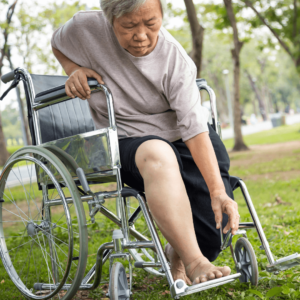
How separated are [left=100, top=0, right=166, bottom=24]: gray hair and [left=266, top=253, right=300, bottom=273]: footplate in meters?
1.24

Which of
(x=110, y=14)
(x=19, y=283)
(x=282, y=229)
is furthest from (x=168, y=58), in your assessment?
(x=282, y=229)

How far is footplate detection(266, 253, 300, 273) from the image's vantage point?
175cm

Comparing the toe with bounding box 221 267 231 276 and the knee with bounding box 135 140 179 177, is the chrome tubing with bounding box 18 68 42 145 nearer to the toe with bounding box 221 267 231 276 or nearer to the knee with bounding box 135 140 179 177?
the knee with bounding box 135 140 179 177

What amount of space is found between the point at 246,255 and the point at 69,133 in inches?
53.5

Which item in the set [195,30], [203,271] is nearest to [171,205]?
[203,271]

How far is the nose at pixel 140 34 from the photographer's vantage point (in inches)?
71.1

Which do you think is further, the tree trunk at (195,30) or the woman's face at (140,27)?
the tree trunk at (195,30)

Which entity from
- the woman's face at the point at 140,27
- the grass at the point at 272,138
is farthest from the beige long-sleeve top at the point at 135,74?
the grass at the point at 272,138

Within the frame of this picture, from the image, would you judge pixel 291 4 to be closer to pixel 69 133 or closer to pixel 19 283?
pixel 69 133

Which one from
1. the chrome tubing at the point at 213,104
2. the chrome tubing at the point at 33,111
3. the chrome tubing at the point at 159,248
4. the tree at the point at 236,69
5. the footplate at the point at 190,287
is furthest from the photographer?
the tree at the point at 236,69

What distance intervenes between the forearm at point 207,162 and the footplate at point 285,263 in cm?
40

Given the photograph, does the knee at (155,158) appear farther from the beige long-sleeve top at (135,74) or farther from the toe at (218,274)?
the toe at (218,274)

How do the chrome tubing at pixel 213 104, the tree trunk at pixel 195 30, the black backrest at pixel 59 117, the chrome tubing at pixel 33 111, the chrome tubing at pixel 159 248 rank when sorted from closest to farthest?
Result: 1. the chrome tubing at pixel 159 248
2. the chrome tubing at pixel 33 111
3. the chrome tubing at pixel 213 104
4. the black backrest at pixel 59 117
5. the tree trunk at pixel 195 30

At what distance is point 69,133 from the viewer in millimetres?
2686
